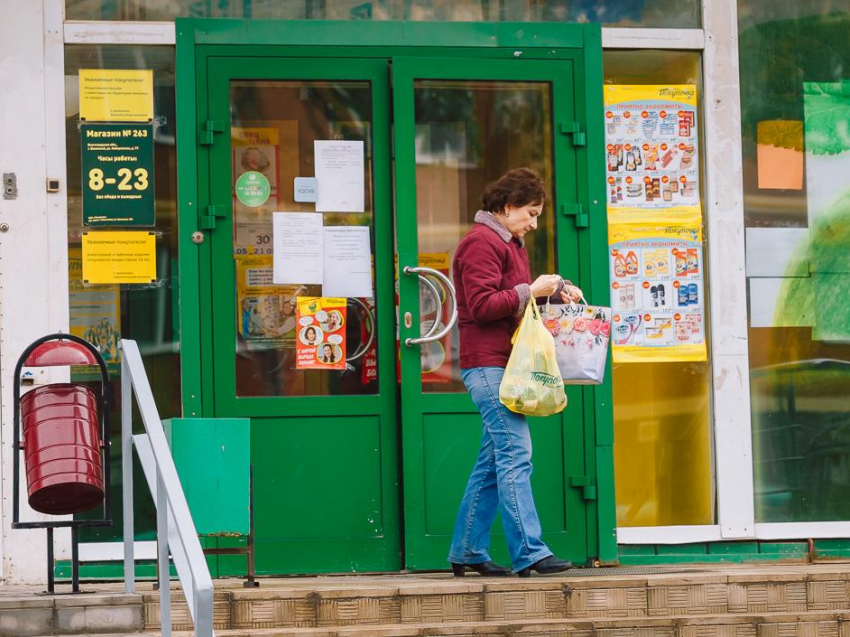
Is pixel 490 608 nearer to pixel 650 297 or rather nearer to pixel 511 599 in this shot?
Result: pixel 511 599

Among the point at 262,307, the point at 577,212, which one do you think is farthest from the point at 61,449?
the point at 577,212

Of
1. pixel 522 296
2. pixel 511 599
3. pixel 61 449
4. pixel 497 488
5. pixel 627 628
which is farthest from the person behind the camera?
pixel 497 488

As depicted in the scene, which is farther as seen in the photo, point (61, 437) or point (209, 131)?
point (209, 131)

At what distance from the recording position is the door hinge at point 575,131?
748 centimetres

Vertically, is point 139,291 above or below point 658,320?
above

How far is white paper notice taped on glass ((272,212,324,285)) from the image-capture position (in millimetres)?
7344

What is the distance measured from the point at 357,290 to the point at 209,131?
1.00 metres

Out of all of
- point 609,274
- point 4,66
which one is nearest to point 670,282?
point 609,274

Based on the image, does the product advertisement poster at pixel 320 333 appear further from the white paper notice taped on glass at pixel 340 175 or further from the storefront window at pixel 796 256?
the storefront window at pixel 796 256

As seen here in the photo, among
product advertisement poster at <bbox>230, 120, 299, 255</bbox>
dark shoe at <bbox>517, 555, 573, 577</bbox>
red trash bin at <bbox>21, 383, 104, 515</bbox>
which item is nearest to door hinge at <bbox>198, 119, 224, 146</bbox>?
product advertisement poster at <bbox>230, 120, 299, 255</bbox>

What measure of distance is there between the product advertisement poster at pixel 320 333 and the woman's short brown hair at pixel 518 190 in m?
1.05

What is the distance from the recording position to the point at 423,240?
746 centimetres

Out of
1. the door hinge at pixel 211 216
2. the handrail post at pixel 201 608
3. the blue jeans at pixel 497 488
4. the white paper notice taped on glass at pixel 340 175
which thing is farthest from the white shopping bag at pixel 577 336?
the handrail post at pixel 201 608

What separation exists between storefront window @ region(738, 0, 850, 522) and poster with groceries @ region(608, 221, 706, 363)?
0.35m
